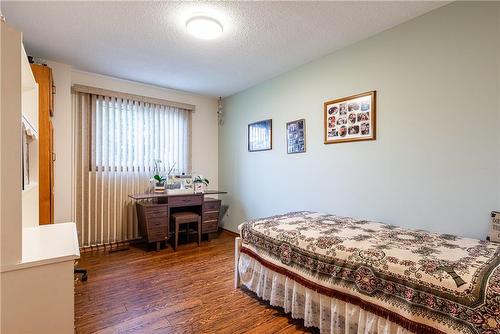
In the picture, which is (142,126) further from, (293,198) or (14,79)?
(14,79)

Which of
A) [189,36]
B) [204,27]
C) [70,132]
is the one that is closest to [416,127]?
[204,27]

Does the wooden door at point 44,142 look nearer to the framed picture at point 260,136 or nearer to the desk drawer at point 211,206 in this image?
the desk drawer at point 211,206

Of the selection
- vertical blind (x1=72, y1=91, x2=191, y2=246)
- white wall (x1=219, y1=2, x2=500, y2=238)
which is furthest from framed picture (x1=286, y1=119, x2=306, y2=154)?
vertical blind (x1=72, y1=91, x2=191, y2=246)

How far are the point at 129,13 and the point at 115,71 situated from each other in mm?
1544

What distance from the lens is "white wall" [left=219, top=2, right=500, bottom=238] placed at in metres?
1.84

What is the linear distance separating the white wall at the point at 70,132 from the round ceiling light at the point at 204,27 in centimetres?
198

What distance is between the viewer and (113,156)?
3672 millimetres

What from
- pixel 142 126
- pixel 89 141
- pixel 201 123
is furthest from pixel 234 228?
pixel 89 141

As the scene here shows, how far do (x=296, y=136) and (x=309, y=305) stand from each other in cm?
207

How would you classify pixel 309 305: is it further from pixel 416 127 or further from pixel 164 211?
pixel 164 211

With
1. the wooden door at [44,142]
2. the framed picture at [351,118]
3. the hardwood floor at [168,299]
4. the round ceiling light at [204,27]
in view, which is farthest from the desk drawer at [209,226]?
the round ceiling light at [204,27]

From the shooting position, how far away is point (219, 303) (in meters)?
2.14

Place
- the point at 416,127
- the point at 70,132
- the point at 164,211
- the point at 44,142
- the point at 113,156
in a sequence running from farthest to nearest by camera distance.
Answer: the point at 113,156
the point at 164,211
the point at 70,132
the point at 44,142
the point at 416,127

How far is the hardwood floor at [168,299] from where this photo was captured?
1.83 meters
